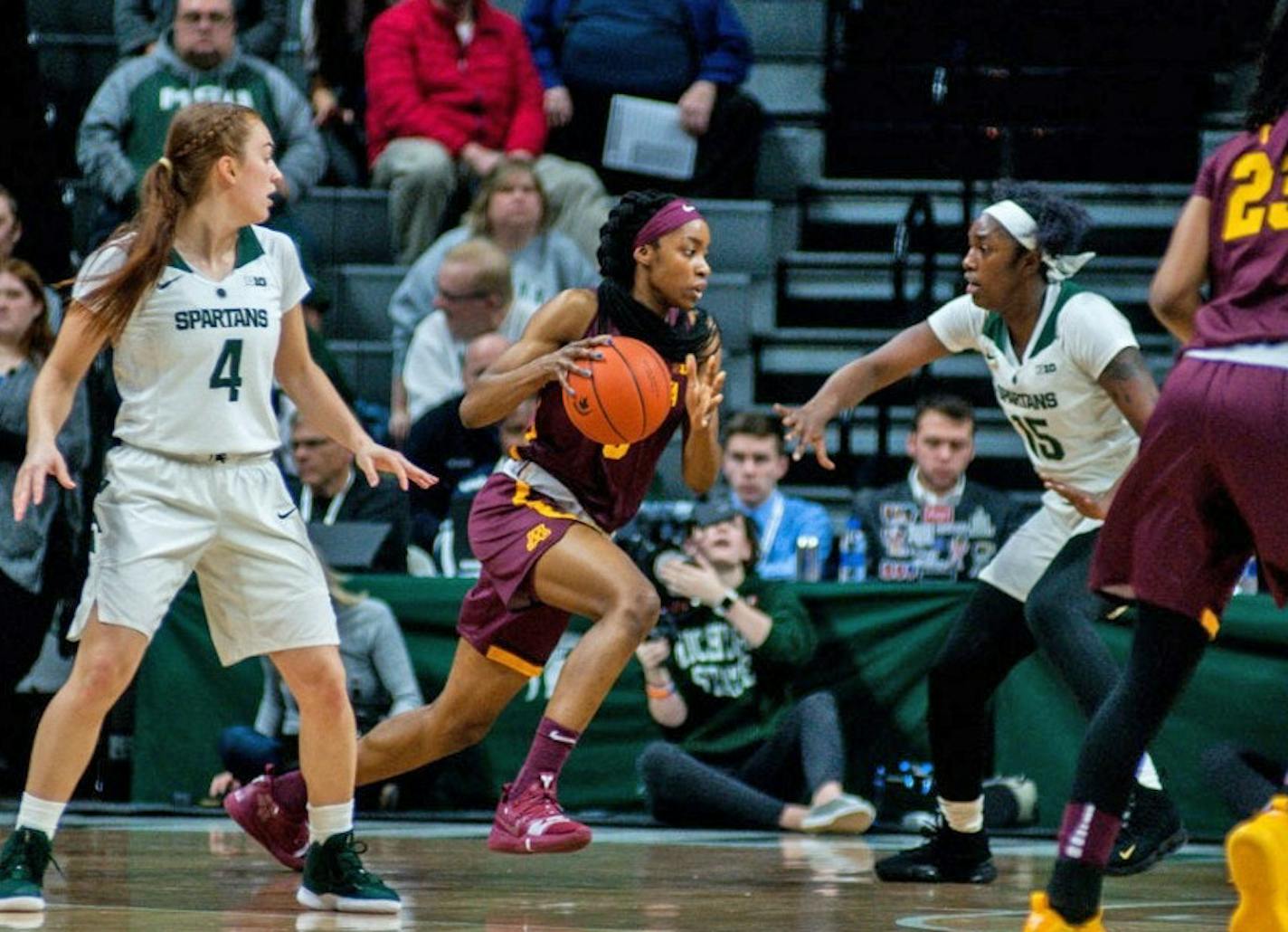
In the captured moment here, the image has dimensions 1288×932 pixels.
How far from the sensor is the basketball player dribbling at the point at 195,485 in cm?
556

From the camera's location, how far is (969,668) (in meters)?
6.69

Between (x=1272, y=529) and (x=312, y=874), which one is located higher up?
(x=1272, y=529)

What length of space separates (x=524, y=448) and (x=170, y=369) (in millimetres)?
1290

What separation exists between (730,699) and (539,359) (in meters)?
2.91

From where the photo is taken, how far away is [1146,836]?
661 cm

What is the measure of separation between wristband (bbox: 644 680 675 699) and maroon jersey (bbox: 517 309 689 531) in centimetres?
229

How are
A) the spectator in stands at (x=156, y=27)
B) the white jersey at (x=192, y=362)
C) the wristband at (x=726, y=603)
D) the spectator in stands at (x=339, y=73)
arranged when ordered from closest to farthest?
the white jersey at (x=192, y=362)
the wristband at (x=726, y=603)
the spectator in stands at (x=156, y=27)
the spectator in stands at (x=339, y=73)

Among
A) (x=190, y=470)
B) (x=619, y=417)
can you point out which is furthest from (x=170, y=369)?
(x=619, y=417)

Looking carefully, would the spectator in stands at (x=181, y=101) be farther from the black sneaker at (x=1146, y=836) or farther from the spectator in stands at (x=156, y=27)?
the black sneaker at (x=1146, y=836)

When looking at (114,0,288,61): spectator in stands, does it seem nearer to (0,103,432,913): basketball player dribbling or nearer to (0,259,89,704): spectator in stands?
(0,259,89,704): spectator in stands

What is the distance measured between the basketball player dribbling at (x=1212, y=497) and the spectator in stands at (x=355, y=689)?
4.67 m

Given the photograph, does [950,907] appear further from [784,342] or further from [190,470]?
[784,342]

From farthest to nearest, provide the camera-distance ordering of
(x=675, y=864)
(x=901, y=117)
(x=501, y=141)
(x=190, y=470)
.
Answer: (x=901, y=117) → (x=501, y=141) → (x=675, y=864) → (x=190, y=470)

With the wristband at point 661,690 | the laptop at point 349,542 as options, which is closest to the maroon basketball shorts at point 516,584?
the wristband at point 661,690
